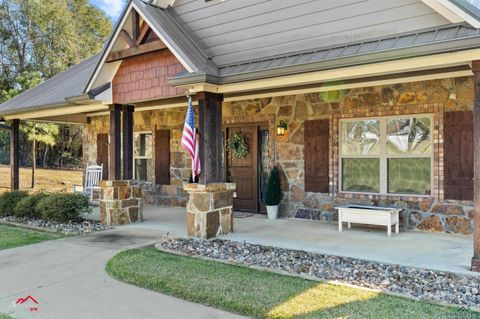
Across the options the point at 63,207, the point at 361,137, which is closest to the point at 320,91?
the point at 361,137

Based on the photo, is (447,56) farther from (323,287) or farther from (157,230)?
(157,230)

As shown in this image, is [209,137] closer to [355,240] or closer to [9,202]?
[355,240]

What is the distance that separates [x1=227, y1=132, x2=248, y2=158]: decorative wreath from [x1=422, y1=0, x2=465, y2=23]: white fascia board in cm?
499

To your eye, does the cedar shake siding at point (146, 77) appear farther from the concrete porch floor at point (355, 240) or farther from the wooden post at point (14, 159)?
the wooden post at point (14, 159)

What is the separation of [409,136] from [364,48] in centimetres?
262

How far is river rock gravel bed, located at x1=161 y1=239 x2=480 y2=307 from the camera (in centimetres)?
391

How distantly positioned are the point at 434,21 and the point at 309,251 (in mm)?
3476

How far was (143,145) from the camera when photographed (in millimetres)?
11562

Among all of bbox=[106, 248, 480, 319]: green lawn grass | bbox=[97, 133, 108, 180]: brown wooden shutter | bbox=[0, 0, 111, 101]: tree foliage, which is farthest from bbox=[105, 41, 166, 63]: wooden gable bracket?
bbox=[0, 0, 111, 101]: tree foliage

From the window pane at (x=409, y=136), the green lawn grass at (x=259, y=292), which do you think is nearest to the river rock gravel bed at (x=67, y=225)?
the green lawn grass at (x=259, y=292)

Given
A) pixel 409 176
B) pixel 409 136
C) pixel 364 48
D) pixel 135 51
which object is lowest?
pixel 409 176

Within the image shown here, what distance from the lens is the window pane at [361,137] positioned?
7.61m

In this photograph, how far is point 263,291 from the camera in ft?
12.9

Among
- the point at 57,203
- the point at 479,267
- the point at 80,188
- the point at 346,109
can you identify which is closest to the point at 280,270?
the point at 479,267
